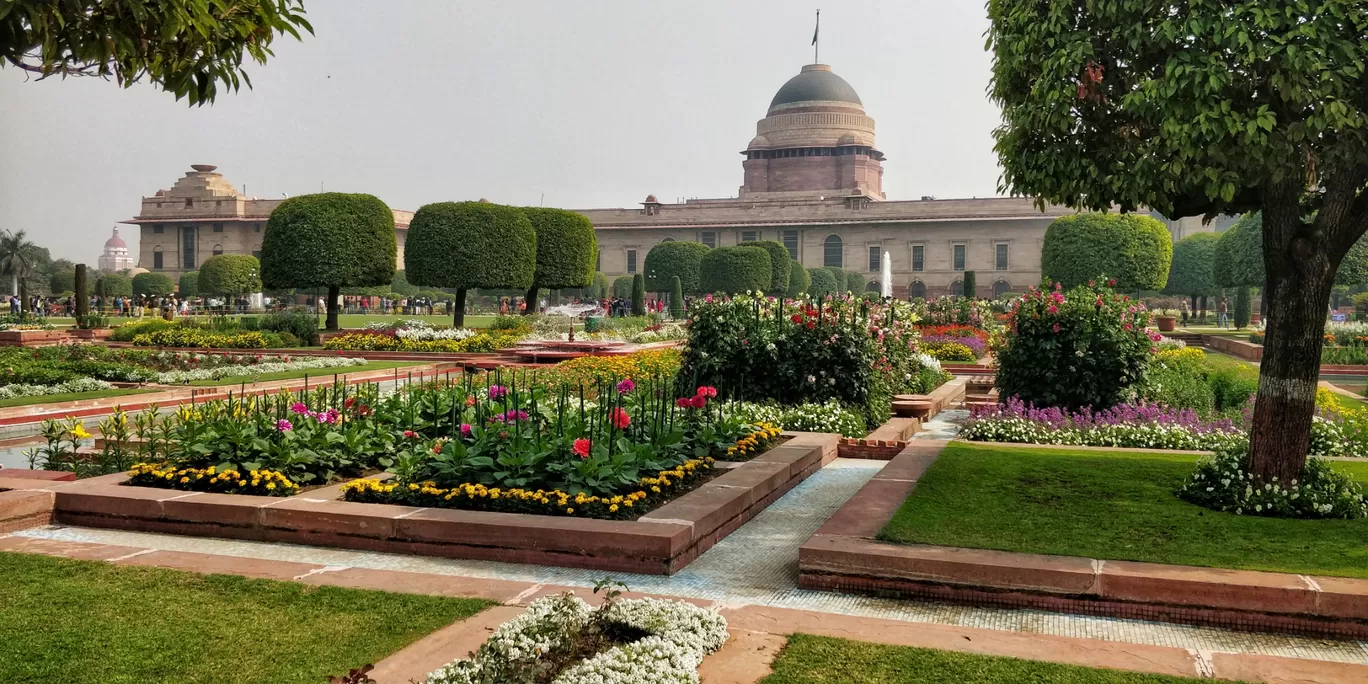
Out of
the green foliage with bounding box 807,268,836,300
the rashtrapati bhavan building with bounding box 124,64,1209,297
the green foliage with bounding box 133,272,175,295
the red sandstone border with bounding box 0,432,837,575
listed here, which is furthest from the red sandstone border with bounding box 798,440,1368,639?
the green foliage with bounding box 133,272,175,295

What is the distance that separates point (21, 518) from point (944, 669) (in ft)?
15.1

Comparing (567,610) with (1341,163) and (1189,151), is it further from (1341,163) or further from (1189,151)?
(1341,163)

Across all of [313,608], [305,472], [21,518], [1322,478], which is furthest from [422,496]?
[1322,478]

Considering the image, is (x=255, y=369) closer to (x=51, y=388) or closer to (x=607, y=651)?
(x=51, y=388)

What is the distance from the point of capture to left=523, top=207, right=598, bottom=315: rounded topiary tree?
2700 centimetres

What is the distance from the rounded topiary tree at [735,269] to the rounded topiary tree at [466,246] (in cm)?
1808

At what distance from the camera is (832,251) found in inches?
2383

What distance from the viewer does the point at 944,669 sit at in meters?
3.38

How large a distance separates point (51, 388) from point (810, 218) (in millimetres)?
50979

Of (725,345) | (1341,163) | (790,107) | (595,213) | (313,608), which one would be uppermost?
(790,107)

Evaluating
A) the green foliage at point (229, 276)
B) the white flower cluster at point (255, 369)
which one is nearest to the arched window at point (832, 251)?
the green foliage at point (229, 276)

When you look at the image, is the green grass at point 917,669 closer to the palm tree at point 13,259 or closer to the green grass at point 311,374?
the green grass at point 311,374

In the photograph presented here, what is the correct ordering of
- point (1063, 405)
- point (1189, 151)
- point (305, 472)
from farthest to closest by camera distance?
point (1063, 405) → point (305, 472) → point (1189, 151)

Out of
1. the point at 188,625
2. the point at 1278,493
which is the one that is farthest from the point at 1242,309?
the point at 188,625
